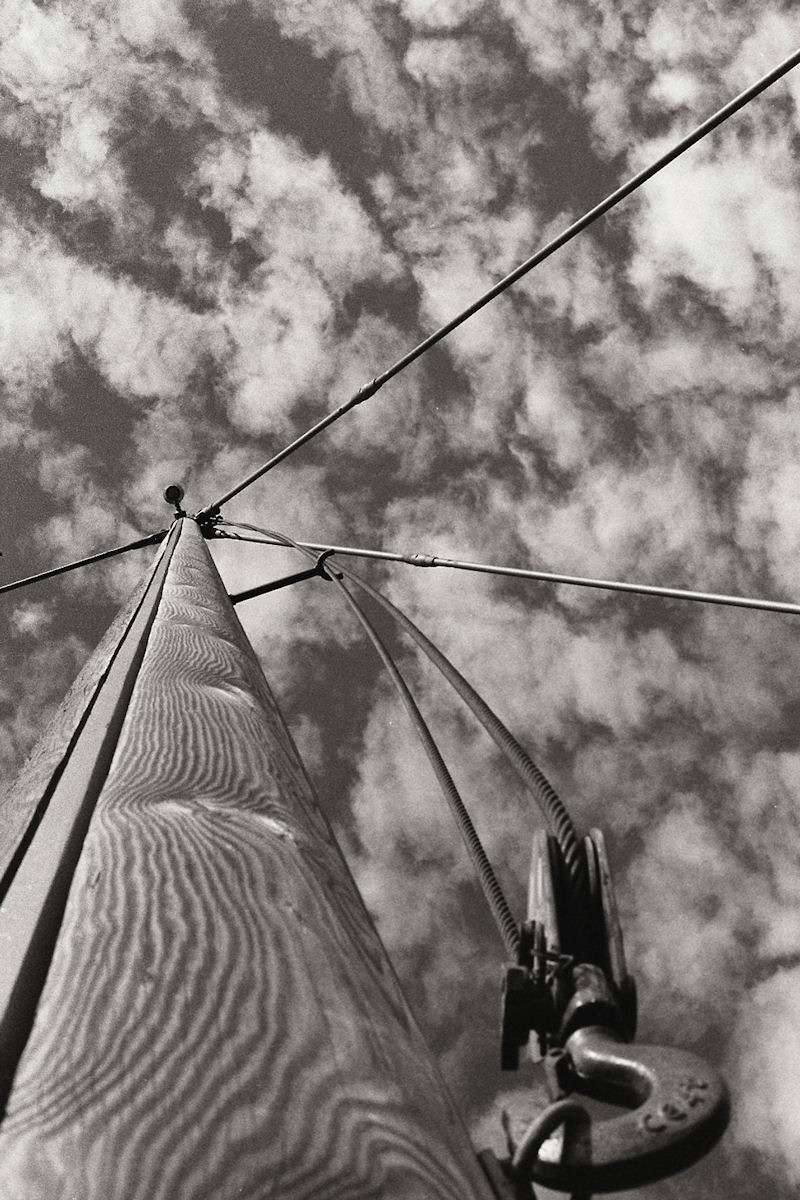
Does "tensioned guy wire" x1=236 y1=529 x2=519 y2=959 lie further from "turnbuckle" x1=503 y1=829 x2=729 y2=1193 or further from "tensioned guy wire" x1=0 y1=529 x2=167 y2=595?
"tensioned guy wire" x1=0 y1=529 x2=167 y2=595

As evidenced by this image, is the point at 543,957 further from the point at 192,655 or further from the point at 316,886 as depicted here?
the point at 192,655

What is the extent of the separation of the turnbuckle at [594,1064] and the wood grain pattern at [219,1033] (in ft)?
0.40

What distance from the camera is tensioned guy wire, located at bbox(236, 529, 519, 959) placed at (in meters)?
1.45

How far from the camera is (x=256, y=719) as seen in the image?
173cm

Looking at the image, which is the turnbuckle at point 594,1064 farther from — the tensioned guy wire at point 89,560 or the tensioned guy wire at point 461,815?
the tensioned guy wire at point 89,560

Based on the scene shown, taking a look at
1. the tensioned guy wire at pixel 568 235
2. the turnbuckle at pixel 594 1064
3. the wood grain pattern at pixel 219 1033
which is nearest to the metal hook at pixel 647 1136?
the turnbuckle at pixel 594 1064

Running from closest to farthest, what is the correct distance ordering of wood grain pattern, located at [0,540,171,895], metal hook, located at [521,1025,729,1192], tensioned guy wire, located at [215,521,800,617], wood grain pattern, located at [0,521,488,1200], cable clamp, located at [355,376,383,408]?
wood grain pattern, located at [0,521,488,1200]
metal hook, located at [521,1025,729,1192]
wood grain pattern, located at [0,540,171,895]
tensioned guy wire, located at [215,521,800,617]
cable clamp, located at [355,376,383,408]

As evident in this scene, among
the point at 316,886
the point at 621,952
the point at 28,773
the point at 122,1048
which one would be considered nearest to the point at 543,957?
the point at 621,952

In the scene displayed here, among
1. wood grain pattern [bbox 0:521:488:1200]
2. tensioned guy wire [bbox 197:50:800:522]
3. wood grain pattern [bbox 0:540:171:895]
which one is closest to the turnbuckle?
wood grain pattern [bbox 0:521:488:1200]

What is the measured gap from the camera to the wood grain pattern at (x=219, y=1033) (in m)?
0.76

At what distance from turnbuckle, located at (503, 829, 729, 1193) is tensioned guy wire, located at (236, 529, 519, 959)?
0.28 feet

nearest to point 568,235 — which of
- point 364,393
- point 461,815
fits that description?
point 364,393

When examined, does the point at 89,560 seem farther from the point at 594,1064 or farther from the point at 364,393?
the point at 594,1064

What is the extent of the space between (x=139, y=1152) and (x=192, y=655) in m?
1.34
